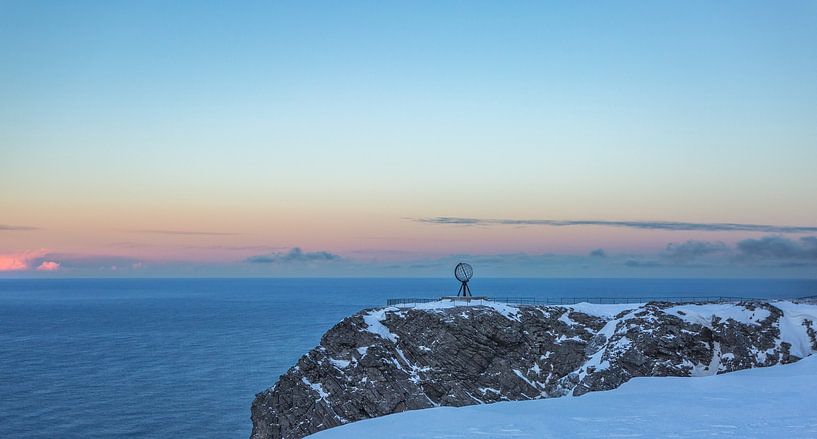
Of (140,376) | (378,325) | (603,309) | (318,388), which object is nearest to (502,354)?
(378,325)

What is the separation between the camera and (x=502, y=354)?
221 ft

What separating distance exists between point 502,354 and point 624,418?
4816cm

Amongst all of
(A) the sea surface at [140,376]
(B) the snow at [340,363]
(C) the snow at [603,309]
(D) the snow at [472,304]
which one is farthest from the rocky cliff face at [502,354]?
(A) the sea surface at [140,376]

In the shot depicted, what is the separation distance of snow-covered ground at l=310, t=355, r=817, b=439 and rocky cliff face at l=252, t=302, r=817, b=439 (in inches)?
1416

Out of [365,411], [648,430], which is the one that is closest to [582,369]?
[365,411]

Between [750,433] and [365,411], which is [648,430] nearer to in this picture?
[750,433]

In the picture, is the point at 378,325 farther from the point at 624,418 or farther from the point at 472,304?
the point at 624,418

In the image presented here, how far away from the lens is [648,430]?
18.2 meters

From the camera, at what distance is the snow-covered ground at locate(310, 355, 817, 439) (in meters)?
17.9

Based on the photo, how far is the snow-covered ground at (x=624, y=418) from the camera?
17859mm

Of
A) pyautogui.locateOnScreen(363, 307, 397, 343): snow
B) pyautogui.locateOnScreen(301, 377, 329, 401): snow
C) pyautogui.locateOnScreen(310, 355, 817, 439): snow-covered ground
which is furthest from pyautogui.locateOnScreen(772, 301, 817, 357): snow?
pyautogui.locateOnScreen(301, 377, 329, 401): snow

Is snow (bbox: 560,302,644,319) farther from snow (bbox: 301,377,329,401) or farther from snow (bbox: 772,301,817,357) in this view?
snow (bbox: 301,377,329,401)

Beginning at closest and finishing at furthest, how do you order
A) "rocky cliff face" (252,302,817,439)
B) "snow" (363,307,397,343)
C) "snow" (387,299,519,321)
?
"rocky cliff face" (252,302,817,439) → "snow" (363,307,397,343) → "snow" (387,299,519,321)

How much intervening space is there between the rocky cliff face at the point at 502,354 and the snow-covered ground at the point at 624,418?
118 feet
